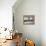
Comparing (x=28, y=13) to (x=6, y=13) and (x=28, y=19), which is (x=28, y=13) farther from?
A: (x=6, y=13)

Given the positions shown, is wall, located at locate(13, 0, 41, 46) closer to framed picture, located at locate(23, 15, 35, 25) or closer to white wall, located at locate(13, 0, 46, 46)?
white wall, located at locate(13, 0, 46, 46)

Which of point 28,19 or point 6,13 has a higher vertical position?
point 6,13

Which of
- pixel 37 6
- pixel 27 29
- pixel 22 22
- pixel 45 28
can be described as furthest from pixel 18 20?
pixel 45 28

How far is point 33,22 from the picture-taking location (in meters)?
5.71

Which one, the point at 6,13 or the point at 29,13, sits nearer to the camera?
the point at 6,13

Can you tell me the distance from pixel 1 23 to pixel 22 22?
138 cm

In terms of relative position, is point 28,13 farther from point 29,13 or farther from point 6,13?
point 6,13

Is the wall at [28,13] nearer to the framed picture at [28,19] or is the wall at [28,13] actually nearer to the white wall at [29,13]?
the white wall at [29,13]

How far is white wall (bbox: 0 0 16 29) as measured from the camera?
14.9 ft

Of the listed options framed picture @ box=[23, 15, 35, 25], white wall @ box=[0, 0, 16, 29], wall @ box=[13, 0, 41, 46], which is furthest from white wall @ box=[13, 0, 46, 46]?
white wall @ box=[0, 0, 16, 29]

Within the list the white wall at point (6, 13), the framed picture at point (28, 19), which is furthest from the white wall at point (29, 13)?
the white wall at point (6, 13)

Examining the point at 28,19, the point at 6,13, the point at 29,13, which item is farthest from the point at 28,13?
the point at 6,13

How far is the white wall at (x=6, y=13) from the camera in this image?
179 inches

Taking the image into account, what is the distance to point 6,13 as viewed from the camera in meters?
4.57
